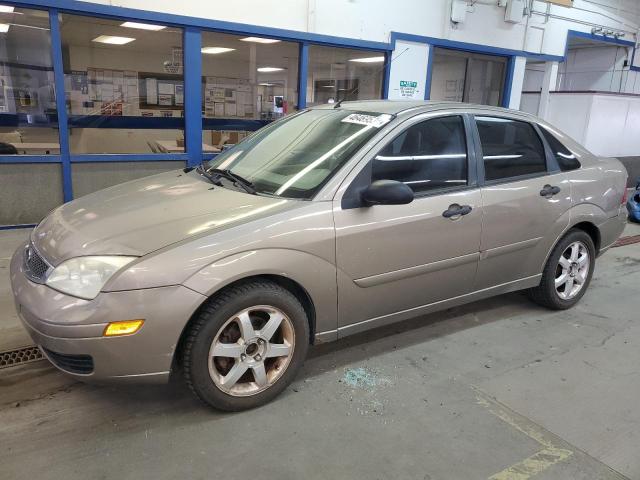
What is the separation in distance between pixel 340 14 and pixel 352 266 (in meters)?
5.51

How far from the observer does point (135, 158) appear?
6.30m

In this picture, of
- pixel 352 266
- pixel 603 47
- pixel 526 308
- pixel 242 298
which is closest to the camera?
pixel 242 298

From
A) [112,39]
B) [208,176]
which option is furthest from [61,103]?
[208,176]

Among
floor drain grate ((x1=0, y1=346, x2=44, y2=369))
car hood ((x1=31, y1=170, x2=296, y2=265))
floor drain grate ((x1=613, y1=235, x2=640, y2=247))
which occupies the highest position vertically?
car hood ((x1=31, y1=170, x2=296, y2=265))

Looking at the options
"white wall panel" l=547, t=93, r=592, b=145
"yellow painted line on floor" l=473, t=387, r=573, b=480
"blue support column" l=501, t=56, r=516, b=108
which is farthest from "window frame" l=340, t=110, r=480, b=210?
"white wall panel" l=547, t=93, r=592, b=145

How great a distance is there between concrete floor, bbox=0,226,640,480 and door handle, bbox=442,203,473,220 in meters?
0.91

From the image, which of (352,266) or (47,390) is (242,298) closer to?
(352,266)

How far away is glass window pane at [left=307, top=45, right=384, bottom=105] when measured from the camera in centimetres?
777

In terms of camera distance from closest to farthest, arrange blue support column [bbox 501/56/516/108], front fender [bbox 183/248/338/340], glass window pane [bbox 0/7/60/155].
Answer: front fender [bbox 183/248/338/340] < glass window pane [bbox 0/7/60/155] < blue support column [bbox 501/56/516/108]

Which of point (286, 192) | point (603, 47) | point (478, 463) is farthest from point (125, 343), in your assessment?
point (603, 47)

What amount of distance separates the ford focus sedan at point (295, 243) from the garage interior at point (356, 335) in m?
0.32

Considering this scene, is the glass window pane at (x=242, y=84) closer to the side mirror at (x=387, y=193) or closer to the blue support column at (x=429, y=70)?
the blue support column at (x=429, y=70)

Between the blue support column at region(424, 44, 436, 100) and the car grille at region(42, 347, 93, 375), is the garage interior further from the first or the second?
the car grille at region(42, 347, 93, 375)

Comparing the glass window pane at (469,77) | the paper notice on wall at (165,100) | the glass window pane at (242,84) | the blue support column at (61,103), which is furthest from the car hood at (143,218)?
the glass window pane at (469,77)
